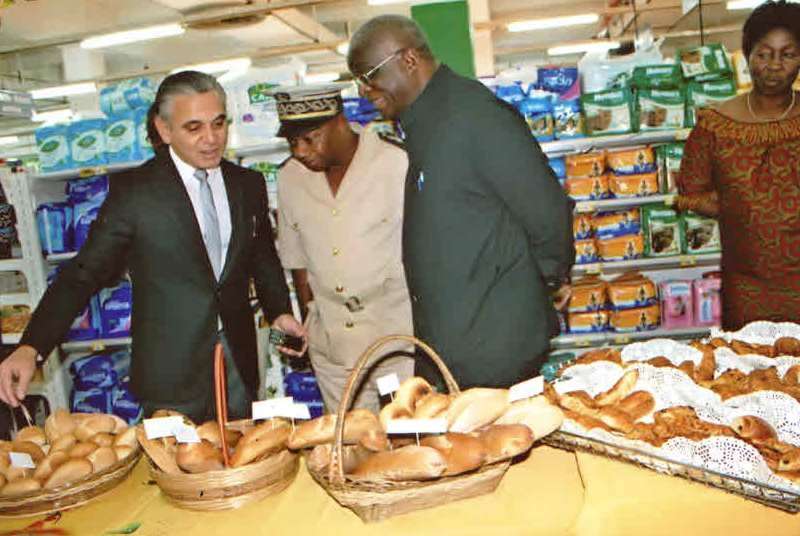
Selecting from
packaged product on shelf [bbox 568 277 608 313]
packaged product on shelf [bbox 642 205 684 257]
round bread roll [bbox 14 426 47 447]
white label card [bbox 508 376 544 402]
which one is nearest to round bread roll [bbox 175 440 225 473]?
round bread roll [bbox 14 426 47 447]

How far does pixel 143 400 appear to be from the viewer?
248 cm

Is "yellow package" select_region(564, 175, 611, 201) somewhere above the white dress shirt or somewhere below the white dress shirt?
below

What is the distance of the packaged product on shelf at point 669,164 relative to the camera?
393 cm

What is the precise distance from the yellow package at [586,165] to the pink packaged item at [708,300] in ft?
3.03

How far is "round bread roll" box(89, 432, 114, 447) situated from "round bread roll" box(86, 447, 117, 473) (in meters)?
0.04

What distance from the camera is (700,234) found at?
13.0 ft

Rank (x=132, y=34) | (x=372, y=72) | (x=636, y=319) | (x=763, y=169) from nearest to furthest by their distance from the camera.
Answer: (x=372, y=72) < (x=763, y=169) < (x=636, y=319) < (x=132, y=34)

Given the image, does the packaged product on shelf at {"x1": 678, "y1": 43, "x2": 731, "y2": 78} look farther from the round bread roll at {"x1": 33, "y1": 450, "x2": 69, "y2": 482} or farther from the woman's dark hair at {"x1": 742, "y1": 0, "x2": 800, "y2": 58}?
the round bread roll at {"x1": 33, "y1": 450, "x2": 69, "y2": 482}

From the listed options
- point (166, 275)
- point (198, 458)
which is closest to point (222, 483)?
point (198, 458)

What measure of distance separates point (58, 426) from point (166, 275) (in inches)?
28.5

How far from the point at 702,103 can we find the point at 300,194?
8.37 ft

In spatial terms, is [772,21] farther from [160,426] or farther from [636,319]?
[160,426]

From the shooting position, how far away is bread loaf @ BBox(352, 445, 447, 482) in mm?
1264

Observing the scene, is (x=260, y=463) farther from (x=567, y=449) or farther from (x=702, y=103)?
(x=702, y=103)
